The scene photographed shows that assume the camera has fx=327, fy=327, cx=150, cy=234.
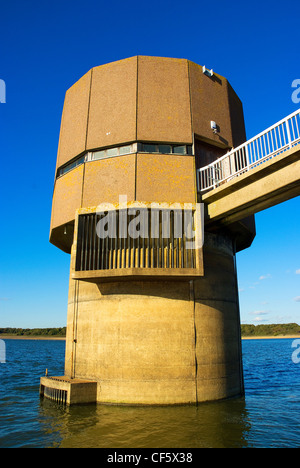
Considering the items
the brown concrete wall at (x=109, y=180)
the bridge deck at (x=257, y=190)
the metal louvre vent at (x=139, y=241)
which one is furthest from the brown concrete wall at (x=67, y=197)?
the bridge deck at (x=257, y=190)

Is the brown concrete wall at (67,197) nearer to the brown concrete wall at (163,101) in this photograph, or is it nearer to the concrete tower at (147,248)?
the concrete tower at (147,248)

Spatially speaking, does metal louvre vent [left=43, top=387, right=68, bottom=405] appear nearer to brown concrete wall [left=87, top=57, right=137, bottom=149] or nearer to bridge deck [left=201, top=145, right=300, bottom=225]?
bridge deck [left=201, top=145, right=300, bottom=225]

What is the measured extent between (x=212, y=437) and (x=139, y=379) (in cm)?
376

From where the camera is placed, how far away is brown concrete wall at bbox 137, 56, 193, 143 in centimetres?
1420

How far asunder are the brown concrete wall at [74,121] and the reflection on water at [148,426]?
10.8 m

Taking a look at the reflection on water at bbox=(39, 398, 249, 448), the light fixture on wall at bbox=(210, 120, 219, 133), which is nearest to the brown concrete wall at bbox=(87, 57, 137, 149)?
the light fixture on wall at bbox=(210, 120, 219, 133)

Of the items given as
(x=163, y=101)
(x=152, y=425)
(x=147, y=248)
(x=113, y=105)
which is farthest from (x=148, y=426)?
(x=113, y=105)

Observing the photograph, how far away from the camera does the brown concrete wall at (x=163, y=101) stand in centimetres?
1420

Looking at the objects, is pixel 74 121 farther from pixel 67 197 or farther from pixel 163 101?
pixel 163 101

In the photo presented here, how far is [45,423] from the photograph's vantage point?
10.4 m

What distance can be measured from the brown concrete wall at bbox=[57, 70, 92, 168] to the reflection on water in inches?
427

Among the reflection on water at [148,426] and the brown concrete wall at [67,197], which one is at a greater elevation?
the brown concrete wall at [67,197]
